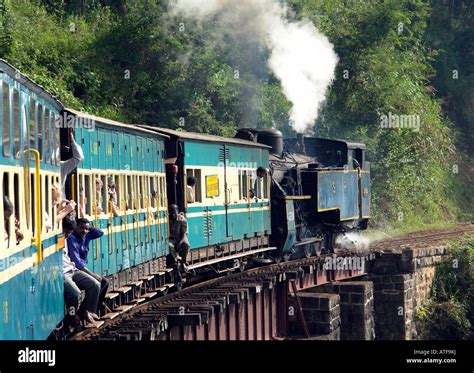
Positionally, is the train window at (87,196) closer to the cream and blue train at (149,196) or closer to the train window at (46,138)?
the cream and blue train at (149,196)

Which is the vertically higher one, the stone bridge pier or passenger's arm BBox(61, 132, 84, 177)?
passenger's arm BBox(61, 132, 84, 177)

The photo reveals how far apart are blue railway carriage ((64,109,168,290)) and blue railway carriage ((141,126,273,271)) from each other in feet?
2.23

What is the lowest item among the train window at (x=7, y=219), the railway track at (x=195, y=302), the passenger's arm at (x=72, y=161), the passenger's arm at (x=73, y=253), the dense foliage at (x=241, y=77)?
the railway track at (x=195, y=302)

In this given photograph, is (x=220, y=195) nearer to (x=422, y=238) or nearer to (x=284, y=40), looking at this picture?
(x=422, y=238)

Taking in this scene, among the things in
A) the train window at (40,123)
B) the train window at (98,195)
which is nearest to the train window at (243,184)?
the train window at (98,195)

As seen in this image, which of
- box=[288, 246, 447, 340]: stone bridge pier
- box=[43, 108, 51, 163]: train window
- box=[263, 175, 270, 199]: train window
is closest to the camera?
box=[43, 108, 51, 163]: train window

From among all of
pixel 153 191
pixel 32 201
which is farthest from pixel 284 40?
pixel 32 201

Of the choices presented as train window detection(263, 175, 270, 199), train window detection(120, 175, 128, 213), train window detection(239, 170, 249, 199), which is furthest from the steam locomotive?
train window detection(120, 175, 128, 213)

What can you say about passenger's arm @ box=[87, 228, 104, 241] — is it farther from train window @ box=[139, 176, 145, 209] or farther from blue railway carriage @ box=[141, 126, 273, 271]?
blue railway carriage @ box=[141, 126, 273, 271]

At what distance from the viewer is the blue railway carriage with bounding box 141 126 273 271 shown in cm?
1898

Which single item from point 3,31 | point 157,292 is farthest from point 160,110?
point 157,292

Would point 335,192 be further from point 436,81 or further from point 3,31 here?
point 436,81

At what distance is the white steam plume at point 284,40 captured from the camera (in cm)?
3734

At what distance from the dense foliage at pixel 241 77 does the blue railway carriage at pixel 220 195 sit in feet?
25.2
